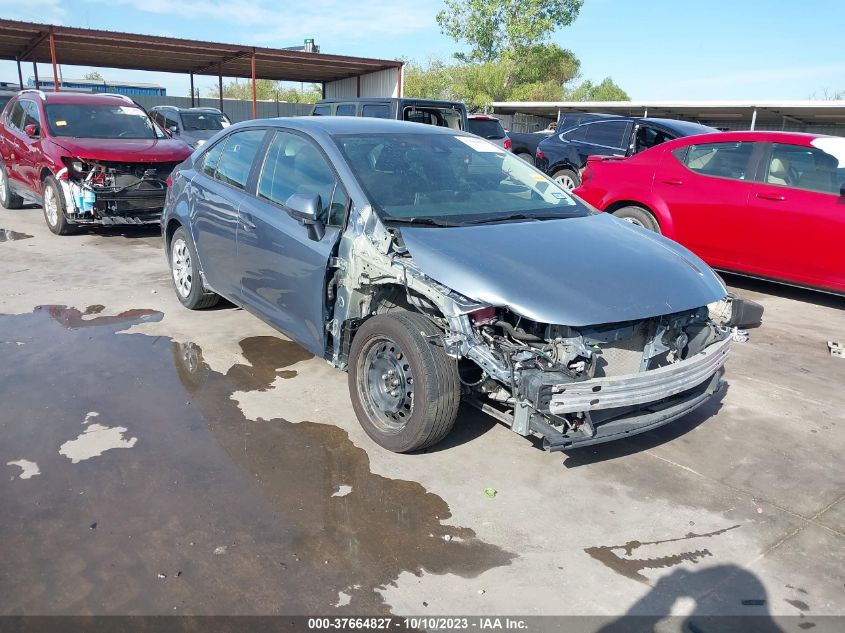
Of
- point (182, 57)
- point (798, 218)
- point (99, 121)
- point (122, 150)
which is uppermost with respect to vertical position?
point (182, 57)

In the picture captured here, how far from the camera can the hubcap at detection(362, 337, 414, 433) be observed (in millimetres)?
3645

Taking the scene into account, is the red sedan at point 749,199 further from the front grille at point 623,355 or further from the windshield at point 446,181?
the front grille at point 623,355

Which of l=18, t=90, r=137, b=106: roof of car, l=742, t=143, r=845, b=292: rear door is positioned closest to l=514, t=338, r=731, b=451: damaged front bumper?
l=742, t=143, r=845, b=292: rear door

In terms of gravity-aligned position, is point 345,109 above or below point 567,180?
above

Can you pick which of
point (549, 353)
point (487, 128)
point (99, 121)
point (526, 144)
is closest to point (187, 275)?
point (549, 353)

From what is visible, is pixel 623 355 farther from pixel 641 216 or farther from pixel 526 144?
pixel 526 144

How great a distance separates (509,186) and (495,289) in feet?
5.12

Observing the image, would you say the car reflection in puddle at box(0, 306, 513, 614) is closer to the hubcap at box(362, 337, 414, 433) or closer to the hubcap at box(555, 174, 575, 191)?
the hubcap at box(362, 337, 414, 433)

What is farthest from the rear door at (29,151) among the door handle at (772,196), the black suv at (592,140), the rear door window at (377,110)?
the door handle at (772,196)

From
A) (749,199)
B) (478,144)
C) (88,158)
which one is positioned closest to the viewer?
(478,144)

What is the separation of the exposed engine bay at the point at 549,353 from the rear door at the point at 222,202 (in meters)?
1.36

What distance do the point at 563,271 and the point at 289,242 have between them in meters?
1.76

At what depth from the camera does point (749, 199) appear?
272 inches

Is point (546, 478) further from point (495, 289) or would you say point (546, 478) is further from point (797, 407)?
point (797, 407)
